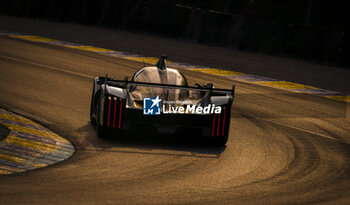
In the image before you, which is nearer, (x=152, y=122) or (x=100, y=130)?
(x=152, y=122)

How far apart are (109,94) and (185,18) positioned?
55.1 ft

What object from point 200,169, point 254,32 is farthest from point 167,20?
point 200,169

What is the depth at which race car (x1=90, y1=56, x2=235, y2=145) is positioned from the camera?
1050 centimetres

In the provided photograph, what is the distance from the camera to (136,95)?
11242mm

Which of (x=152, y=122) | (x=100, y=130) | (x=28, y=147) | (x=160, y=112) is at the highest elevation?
(x=160, y=112)

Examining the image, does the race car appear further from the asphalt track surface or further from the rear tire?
the asphalt track surface

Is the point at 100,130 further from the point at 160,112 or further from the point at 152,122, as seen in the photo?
the point at 160,112

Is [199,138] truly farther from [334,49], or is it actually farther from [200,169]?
[334,49]

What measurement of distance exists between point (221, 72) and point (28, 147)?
38.4ft

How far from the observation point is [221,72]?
21016mm

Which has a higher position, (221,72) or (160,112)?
(160,112)

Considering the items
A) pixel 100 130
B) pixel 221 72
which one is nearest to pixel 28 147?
pixel 100 130

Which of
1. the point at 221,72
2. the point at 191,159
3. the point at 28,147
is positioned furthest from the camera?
the point at 221,72

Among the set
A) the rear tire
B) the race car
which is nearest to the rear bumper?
the race car
